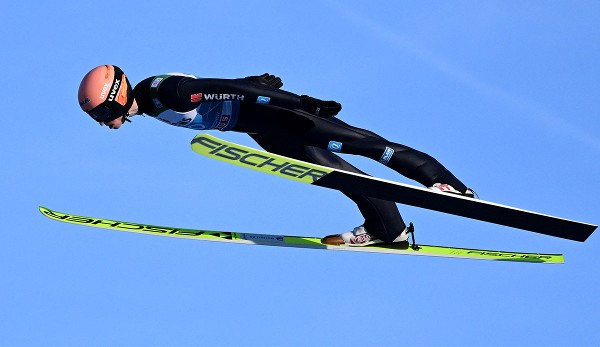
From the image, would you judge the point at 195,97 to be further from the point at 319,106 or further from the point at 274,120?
the point at 319,106

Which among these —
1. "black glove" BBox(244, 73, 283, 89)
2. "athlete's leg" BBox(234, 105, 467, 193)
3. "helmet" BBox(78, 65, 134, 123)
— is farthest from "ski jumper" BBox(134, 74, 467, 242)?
"helmet" BBox(78, 65, 134, 123)

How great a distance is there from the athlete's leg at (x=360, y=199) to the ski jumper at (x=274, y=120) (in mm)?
12

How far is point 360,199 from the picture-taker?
12336 mm

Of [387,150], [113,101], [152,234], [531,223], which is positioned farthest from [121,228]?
[531,223]

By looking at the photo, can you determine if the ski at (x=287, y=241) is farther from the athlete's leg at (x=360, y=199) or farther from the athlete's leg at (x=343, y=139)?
the athlete's leg at (x=343, y=139)

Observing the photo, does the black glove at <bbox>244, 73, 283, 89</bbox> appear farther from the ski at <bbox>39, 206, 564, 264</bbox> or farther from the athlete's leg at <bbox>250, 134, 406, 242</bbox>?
the ski at <bbox>39, 206, 564, 264</bbox>

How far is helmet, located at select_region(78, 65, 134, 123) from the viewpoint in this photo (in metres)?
10.9

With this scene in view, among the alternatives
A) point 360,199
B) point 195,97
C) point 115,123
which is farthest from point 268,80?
point 360,199

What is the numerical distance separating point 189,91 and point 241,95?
0.55 m

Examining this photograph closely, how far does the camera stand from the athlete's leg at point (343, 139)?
1147 centimetres

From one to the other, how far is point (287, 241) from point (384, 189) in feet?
7.83

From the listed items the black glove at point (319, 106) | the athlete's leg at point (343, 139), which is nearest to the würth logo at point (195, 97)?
the athlete's leg at point (343, 139)

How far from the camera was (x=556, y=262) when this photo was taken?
43.0 ft

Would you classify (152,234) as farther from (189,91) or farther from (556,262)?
(556,262)
